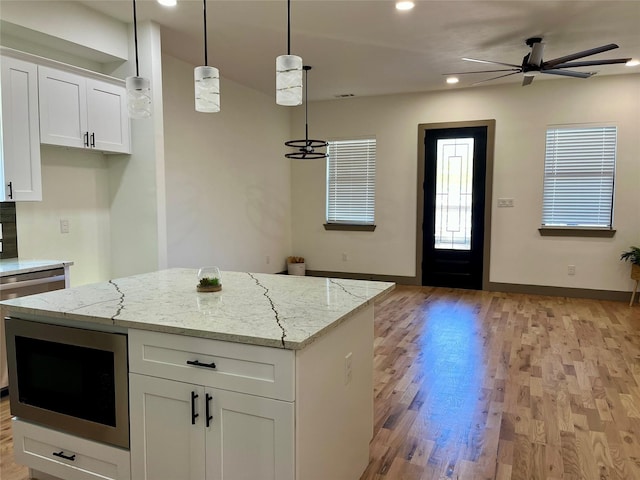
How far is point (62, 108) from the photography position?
3398mm

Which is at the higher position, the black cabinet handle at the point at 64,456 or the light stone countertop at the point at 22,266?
the light stone countertop at the point at 22,266

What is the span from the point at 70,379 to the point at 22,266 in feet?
5.23

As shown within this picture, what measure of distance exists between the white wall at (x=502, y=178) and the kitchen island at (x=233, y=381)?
192 inches

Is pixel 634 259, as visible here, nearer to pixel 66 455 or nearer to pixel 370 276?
pixel 370 276

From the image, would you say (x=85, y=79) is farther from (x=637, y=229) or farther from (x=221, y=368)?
(x=637, y=229)

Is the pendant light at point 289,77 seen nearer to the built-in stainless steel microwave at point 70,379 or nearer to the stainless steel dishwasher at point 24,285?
the built-in stainless steel microwave at point 70,379

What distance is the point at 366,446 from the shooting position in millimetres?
2242

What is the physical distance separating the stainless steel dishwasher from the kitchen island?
3.44ft

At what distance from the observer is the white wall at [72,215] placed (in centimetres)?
358

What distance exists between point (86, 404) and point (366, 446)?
50.5 inches

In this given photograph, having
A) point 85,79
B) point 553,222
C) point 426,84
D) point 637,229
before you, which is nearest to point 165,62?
point 85,79

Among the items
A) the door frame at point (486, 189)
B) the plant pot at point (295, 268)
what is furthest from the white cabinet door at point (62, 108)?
the door frame at point (486, 189)

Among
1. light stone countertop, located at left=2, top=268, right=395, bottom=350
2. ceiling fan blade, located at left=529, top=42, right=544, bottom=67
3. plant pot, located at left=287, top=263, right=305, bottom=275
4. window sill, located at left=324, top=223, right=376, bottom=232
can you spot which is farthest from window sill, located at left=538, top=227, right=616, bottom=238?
light stone countertop, located at left=2, top=268, right=395, bottom=350

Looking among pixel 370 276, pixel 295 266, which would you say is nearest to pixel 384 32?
pixel 370 276
